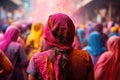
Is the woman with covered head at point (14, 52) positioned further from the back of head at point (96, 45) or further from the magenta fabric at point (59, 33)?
the magenta fabric at point (59, 33)

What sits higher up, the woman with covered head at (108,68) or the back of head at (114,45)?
the back of head at (114,45)

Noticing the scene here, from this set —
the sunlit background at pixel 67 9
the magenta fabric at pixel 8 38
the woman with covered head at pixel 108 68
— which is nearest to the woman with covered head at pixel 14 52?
the magenta fabric at pixel 8 38

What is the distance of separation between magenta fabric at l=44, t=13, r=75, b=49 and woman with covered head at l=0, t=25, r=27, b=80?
2.56 meters

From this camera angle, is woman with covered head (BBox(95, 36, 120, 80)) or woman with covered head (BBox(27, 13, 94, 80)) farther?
woman with covered head (BBox(95, 36, 120, 80))

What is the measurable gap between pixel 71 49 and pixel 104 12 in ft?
85.8

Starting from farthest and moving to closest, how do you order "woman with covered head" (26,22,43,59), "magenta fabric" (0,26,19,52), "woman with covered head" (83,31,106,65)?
"woman with covered head" (26,22,43,59), "woman with covered head" (83,31,106,65), "magenta fabric" (0,26,19,52)

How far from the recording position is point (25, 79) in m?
7.16

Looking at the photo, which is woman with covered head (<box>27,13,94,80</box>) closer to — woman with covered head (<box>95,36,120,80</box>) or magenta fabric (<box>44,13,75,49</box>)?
magenta fabric (<box>44,13,75,49</box>)

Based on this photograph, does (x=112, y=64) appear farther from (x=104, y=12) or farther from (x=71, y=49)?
(x=104, y=12)

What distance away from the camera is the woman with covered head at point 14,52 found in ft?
→ 21.9

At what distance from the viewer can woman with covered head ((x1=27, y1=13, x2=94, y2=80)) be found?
4152mm

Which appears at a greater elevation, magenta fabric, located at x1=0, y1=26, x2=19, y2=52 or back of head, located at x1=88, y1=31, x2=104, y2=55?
magenta fabric, located at x1=0, y1=26, x2=19, y2=52

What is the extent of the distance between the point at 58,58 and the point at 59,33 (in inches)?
10.1

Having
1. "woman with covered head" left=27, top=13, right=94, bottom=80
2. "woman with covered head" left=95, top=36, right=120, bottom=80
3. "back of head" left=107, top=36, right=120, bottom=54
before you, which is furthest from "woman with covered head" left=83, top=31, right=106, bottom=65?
"woman with covered head" left=27, top=13, right=94, bottom=80
